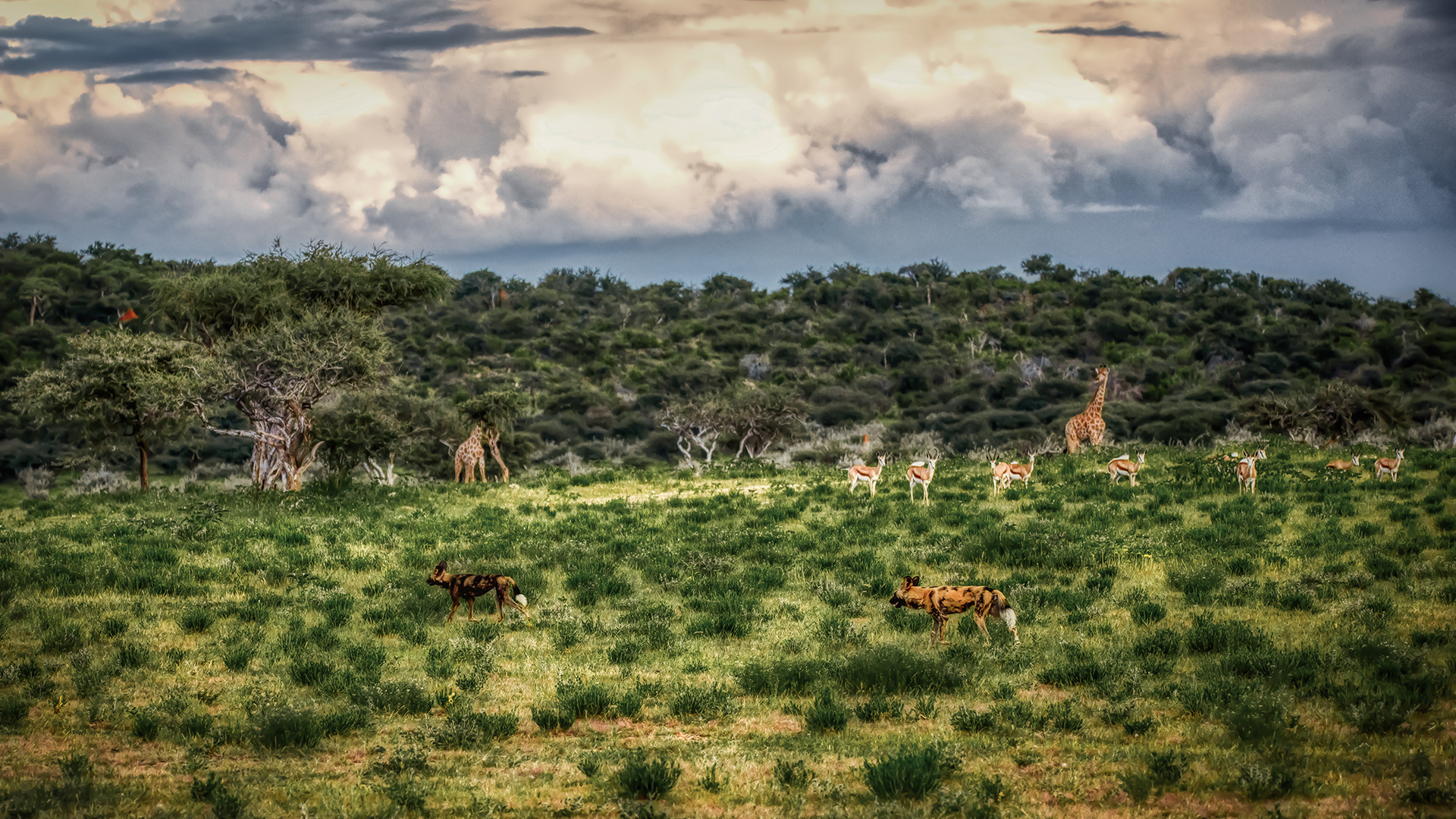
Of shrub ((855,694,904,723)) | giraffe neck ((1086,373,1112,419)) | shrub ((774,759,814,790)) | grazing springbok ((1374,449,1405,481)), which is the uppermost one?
giraffe neck ((1086,373,1112,419))

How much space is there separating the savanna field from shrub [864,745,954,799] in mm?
24

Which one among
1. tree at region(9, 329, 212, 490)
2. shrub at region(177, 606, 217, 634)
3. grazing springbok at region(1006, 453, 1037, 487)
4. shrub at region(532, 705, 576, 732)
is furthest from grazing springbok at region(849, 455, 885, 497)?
tree at region(9, 329, 212, 490)

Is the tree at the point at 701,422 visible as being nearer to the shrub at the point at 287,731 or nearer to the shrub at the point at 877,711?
the shrub at the point at 877,711

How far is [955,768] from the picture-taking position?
7.42 meters

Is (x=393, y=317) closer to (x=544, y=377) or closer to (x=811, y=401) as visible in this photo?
(x=544, y=377)

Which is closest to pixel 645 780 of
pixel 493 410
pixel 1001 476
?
pixel 1001 476

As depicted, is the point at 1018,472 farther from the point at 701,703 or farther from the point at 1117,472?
the point at 701,703

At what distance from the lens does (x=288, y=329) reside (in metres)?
24.4

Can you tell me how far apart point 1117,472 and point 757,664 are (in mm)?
11851

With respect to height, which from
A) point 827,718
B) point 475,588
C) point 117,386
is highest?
point 117,386

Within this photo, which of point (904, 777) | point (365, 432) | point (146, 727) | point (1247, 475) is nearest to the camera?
point (904, 777)

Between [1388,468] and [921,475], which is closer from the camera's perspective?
[1388,468]

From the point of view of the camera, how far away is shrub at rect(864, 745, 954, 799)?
22.5 ft

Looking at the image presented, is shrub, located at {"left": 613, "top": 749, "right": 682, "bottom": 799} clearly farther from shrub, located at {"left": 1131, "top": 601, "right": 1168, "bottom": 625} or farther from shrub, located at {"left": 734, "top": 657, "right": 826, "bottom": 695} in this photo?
shrub, located at {"left": 1131, "top": 601, "right": 1168, "bottom": 625}
